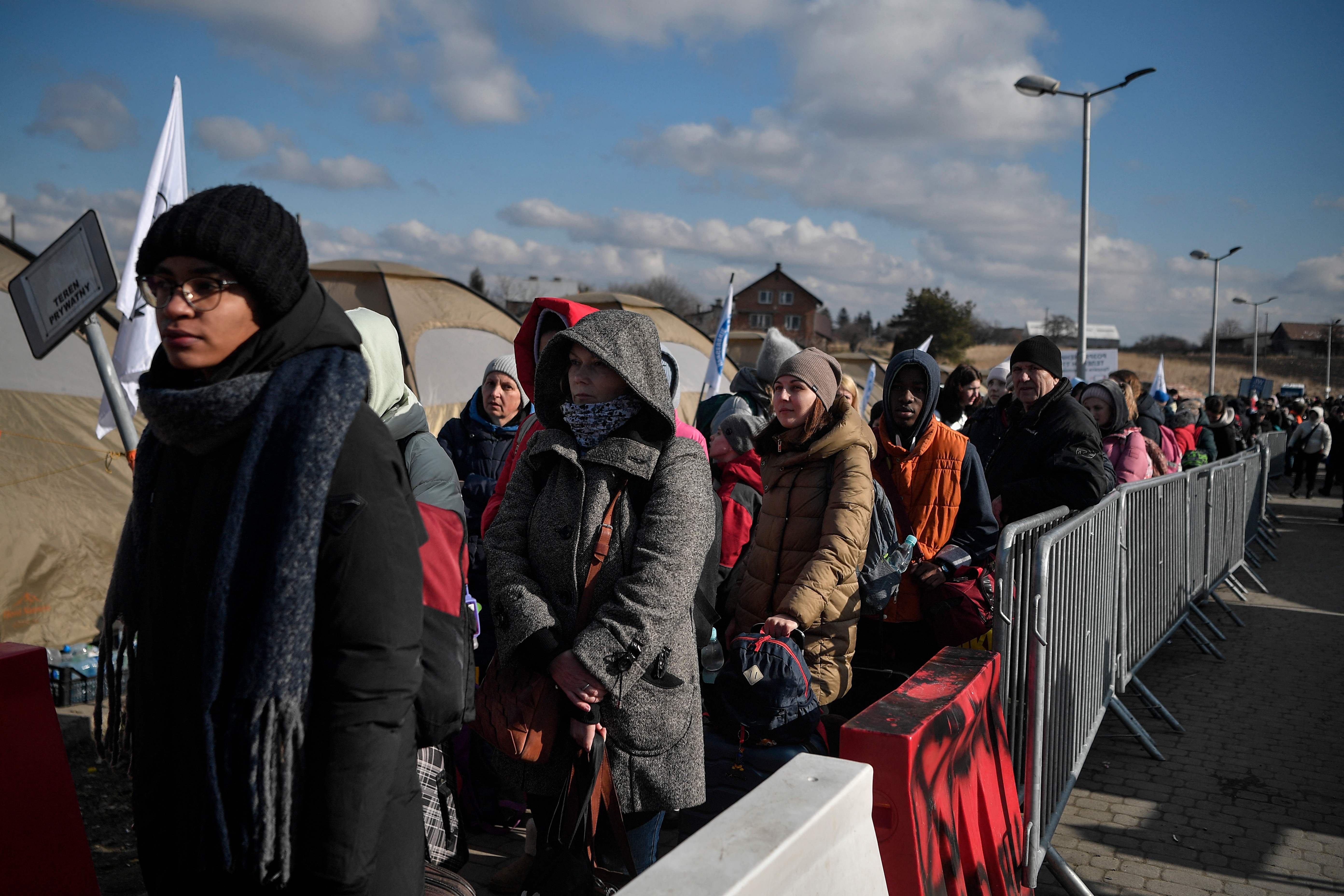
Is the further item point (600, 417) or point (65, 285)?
point (65, 285)

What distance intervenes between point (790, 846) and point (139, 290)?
476 cm

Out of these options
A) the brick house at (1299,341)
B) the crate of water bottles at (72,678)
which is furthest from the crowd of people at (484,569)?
the brick house at (1299,341)

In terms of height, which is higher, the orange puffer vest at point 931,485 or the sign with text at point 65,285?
A: the sign with text at point 65,285

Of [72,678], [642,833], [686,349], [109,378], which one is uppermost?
[686,349]

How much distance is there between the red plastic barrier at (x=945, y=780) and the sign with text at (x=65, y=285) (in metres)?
3.35

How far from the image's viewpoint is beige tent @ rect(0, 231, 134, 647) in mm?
6199

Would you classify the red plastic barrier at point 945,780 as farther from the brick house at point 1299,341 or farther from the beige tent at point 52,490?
the brick house at point 1299,341

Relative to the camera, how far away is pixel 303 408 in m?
1.46

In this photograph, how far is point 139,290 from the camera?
484 centimetres

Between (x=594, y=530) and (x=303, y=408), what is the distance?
1175mm

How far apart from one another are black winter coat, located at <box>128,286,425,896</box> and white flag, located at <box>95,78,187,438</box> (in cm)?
388

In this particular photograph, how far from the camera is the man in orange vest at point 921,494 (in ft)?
13.1

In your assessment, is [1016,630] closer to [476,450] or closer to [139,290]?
[476,450]

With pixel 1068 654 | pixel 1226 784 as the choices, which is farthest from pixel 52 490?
pixel 1226 784
